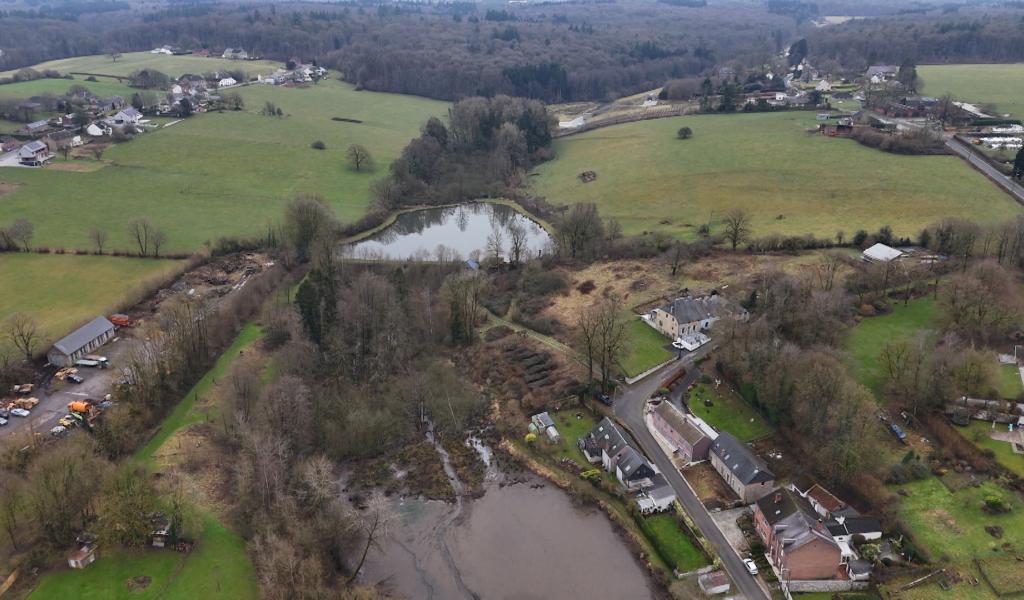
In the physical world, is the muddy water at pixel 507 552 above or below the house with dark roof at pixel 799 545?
below

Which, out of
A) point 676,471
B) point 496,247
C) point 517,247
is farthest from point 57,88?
→ point 676,471

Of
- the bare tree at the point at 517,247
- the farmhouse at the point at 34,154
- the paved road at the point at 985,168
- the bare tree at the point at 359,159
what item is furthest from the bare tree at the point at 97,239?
the paved road at the point at 985,168

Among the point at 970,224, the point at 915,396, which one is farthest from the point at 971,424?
the point at 970,224

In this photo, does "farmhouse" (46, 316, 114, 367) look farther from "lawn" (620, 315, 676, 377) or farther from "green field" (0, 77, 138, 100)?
"green field" (0, 77, 138, 100)

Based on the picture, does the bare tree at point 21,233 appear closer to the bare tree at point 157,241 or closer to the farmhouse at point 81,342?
the bare tree at point 157,241

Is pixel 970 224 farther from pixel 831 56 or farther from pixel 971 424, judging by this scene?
pixel 831 56

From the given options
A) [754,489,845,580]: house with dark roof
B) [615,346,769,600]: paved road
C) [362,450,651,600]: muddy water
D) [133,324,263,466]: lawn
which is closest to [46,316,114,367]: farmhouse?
[133,324,263,466]: lawn
